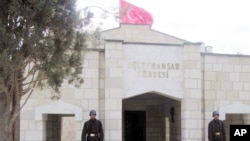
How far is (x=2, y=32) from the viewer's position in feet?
21.0

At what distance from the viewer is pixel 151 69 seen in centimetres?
1221

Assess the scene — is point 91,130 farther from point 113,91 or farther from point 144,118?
point 144,118

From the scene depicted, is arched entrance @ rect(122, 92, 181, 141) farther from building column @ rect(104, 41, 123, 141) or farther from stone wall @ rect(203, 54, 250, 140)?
building column @ rect(104, 41, 123, 141)

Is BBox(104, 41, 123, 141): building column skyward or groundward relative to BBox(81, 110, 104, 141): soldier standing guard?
skyward

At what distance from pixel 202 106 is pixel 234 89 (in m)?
Result: 1.17

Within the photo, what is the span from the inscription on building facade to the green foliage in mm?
4910

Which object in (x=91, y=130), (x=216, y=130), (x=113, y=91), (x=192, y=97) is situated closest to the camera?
(x=91, y=130)

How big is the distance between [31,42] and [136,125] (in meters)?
9.86

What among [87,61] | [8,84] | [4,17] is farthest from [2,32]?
[87,61]

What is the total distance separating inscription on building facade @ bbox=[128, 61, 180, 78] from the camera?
12.1 m

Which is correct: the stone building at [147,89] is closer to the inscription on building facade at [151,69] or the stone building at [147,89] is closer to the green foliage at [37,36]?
the inscription on building facade at [151,69]

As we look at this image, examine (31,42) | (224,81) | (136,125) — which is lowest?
(136,125)

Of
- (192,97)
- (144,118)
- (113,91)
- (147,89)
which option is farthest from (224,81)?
(144,118)

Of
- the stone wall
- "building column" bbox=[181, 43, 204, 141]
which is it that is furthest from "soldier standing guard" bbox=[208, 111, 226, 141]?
the stone wall
